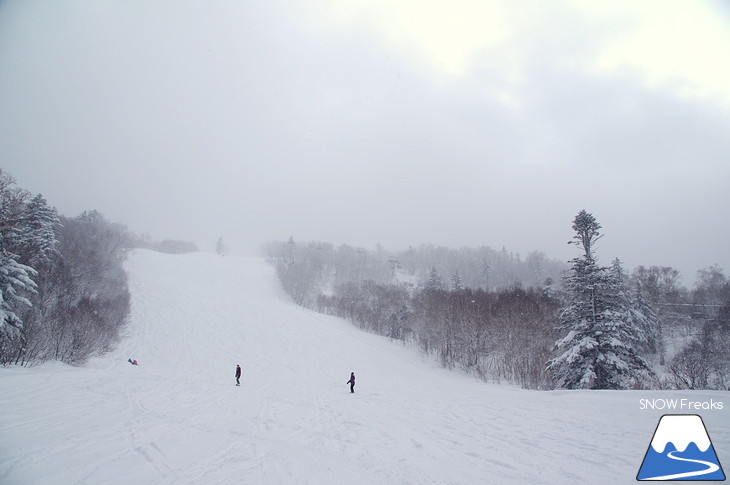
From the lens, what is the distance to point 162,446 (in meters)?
8.59

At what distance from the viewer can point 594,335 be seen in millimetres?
17312

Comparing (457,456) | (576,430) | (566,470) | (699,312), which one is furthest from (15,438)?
(699,312)

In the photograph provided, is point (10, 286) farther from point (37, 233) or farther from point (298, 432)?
point (298, 432)

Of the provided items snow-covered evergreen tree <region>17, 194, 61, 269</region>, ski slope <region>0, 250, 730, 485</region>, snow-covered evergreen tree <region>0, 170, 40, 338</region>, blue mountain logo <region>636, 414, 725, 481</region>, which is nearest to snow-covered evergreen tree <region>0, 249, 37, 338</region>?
snow-covered evergreen tree <region>0, 170, 40, 338</region>

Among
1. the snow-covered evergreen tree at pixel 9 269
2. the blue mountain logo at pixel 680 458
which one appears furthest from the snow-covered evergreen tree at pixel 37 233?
the blue mountain logo at pixel 680 458

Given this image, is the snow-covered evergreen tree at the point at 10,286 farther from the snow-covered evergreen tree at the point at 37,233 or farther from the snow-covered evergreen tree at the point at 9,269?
the snow-covered evergreen tree at the point at 37,233

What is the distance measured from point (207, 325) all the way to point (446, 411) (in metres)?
41.1

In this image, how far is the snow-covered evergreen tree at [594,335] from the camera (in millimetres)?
16484

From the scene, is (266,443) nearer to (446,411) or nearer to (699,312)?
(446,411)

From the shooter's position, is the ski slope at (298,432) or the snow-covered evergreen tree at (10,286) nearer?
the ski slope at (298,432)

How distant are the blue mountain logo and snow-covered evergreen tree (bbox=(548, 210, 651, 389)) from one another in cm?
1041

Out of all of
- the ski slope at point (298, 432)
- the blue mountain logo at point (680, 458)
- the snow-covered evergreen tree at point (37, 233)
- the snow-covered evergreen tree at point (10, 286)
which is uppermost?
the snow-covered evergreen tree at point (37, 233)

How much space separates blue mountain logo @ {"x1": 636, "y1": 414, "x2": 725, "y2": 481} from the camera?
6000 mm

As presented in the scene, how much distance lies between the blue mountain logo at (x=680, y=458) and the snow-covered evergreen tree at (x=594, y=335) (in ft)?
34.2
